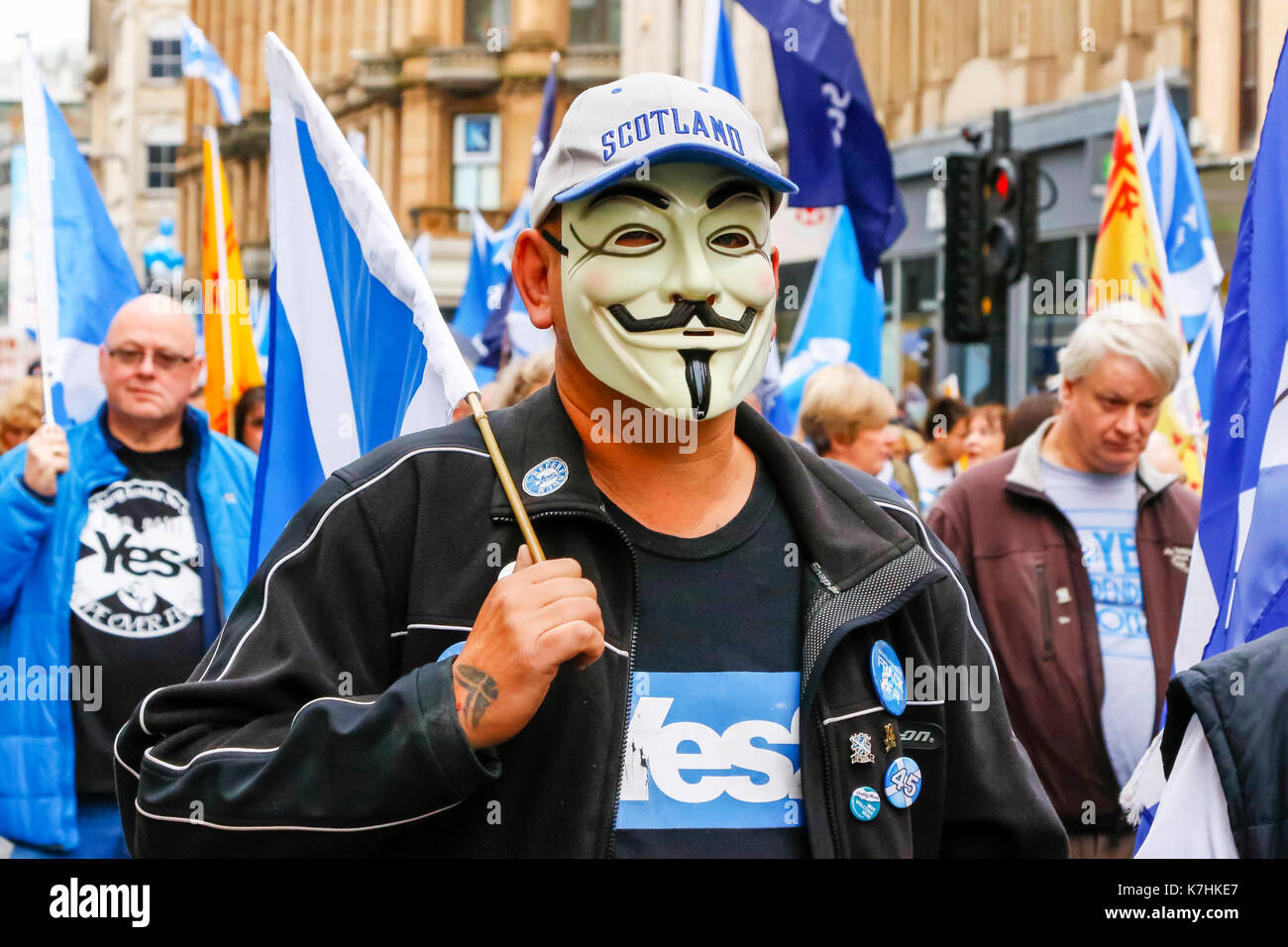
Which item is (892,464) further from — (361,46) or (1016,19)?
(361,46)

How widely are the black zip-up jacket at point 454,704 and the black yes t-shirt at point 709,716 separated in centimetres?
3

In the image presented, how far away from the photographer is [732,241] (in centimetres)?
252

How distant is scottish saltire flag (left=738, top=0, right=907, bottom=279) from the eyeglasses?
134 inches

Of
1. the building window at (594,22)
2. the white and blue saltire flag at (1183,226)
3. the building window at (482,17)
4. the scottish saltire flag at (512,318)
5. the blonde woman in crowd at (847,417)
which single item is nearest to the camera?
the blonde woman in crowd at (847,417)

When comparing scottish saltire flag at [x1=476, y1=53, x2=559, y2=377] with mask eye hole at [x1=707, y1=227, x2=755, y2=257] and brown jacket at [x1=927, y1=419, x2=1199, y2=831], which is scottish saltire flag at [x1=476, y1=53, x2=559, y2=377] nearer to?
brown jacket at [x1=927, y1=419, x2=1199, y2=831]

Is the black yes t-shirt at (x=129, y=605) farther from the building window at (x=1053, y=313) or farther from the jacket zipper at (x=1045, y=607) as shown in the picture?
the building window at (x=1053, y=313)

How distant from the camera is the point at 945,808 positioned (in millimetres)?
2469

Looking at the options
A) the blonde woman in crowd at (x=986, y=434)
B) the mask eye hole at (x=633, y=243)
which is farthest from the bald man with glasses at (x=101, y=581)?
the blonde woman in crowd at (x=986, y=434)

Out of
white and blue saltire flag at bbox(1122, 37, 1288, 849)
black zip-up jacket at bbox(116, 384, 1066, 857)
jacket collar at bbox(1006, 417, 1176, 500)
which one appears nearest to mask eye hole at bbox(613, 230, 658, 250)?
black zip-up jacket at bbox(116, 384, 1066, 857)

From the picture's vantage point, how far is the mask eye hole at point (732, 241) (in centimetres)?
250

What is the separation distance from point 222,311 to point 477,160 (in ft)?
117

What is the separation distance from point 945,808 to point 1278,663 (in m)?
0.54
